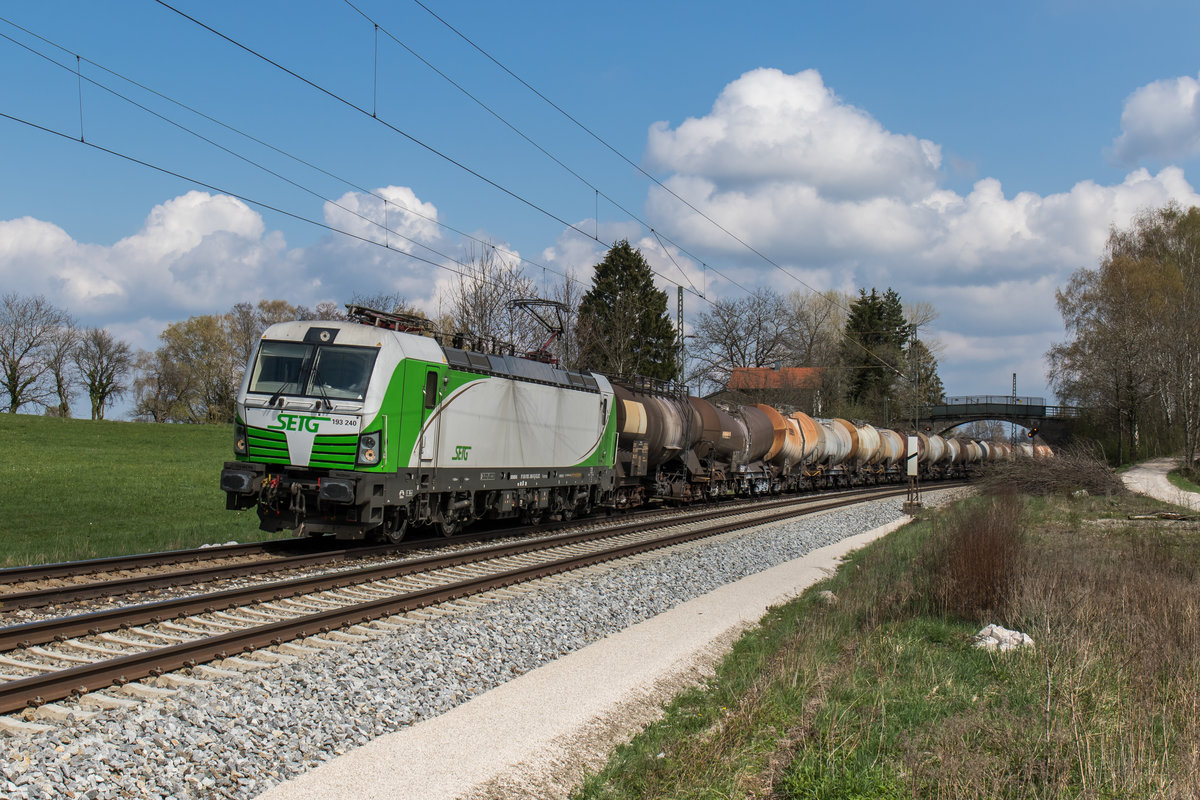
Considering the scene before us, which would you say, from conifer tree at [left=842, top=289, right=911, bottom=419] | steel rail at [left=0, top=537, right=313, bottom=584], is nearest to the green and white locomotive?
steel rail at [left=0, top=537, right=313, bottom=584]

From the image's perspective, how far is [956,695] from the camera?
7.27 metres

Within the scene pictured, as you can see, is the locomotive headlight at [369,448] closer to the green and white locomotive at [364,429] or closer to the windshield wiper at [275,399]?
the green and white locomotive at [364,429]

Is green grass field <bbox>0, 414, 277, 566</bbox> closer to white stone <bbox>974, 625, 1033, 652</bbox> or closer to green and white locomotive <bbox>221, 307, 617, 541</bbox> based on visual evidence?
green and white locomotive <bbox>221, 307, 617, 541</bbox>

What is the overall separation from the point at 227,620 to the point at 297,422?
4.40m

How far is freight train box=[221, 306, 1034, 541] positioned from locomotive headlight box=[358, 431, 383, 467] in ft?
0.05

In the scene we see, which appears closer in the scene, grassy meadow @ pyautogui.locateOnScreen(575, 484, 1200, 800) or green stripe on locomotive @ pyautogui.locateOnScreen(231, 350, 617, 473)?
grassy meadow @ pyautogui.locateOnScreen(575, 484, 1200, 800)

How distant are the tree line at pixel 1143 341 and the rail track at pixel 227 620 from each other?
3912cm

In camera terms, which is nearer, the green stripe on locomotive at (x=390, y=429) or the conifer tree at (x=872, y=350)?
the green stripe on locomotive at (x=390, y=429)

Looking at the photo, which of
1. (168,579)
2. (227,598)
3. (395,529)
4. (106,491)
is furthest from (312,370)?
(106,491)

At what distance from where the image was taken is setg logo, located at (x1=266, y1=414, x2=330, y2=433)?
12727 mm

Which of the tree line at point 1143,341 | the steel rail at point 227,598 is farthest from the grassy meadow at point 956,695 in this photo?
the tree line at point 1143,341

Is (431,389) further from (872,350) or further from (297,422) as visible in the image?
(872,350)

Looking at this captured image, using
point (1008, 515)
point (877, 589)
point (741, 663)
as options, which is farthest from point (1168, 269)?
point (741, 663)

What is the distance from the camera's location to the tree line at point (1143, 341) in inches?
1683
